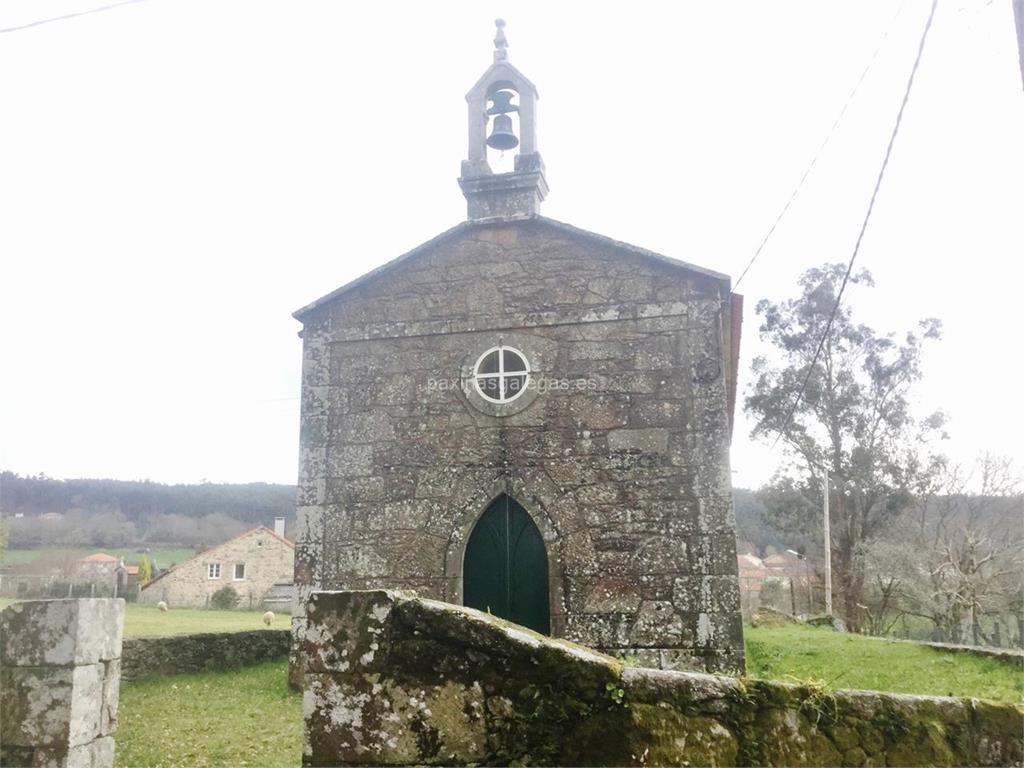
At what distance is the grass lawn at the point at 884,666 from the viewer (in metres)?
8.91

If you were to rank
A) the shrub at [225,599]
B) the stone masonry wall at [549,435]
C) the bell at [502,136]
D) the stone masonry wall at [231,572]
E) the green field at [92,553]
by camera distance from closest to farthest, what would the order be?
the stone masonry wall at [549,435] < the bell at [502,136] < the green field at [92,553] < the shrub at [225,599] < the stone masonry wall at [231,572]

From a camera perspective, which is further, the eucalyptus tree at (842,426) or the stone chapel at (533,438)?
the eucalyptus tree at (842,426)

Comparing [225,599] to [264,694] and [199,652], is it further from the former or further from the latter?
[264,694]

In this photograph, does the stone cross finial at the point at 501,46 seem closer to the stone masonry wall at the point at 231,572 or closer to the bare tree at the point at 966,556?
the bare tree at the point at 966,556

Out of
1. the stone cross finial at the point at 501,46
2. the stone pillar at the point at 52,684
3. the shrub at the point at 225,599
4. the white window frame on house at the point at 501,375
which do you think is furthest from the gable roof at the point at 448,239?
the shrub at the point at 225,599

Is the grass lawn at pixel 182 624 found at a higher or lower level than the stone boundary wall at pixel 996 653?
lower

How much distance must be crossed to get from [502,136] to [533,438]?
450 cm

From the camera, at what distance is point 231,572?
47.8m

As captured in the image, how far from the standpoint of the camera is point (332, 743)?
3.39 metres

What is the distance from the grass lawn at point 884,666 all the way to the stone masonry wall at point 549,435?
1585 millimetres

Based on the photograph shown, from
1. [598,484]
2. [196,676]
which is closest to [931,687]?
[598,484]

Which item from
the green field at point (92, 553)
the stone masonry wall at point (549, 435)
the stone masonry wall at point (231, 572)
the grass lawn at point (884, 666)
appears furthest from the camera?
the stone masonry wall at point (231, 572)

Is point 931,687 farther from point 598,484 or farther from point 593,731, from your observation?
point 593,731

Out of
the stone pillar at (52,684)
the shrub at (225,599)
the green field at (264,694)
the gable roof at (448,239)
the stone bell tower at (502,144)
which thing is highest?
the stone bell tower at (502,144)
